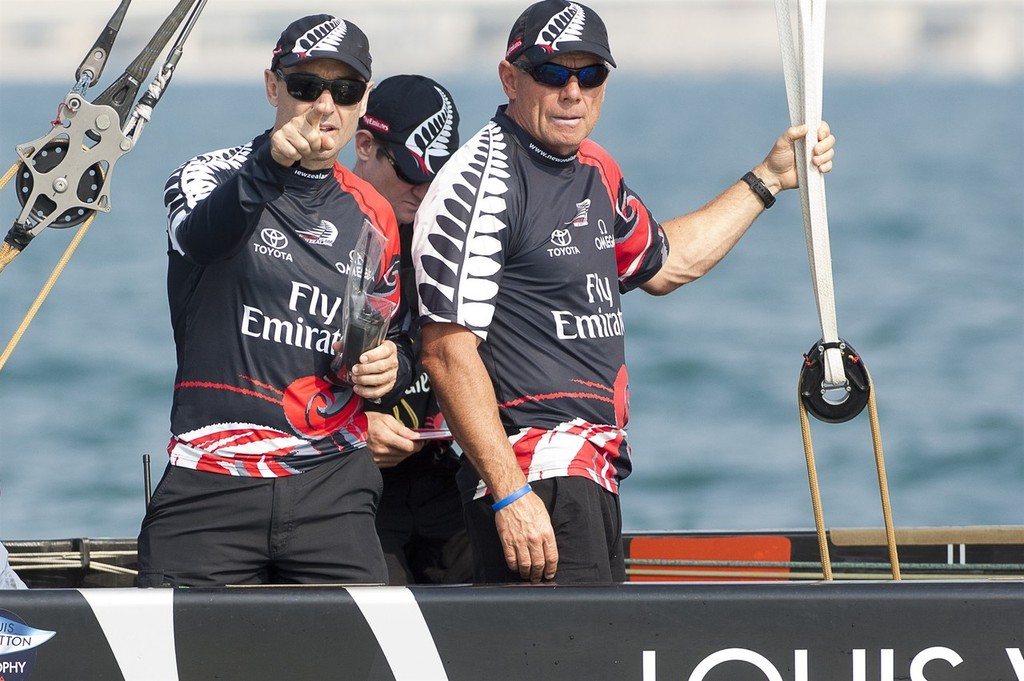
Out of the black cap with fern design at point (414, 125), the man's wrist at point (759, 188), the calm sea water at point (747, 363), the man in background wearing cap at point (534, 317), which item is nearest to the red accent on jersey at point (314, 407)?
the man in background wearing cap at point (534, 317)

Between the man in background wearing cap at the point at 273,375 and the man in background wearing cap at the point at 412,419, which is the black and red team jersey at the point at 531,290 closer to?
the man in background wearing cap at the point at 273,375

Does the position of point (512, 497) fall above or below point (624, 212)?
below

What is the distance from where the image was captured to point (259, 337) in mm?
3010

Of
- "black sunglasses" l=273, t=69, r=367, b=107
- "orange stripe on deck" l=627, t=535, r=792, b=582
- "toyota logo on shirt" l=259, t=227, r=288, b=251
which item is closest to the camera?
"black sunglasses" l=273, t=69, r=367, b=107

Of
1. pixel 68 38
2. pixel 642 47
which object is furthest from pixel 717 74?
pixel 68 38

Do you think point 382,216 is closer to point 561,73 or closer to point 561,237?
point 561,237

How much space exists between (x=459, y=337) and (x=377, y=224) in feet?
1.05

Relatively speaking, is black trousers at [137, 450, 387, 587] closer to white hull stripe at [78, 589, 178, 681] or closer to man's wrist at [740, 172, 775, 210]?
white hull stripe at [78, 589, 178, 681]

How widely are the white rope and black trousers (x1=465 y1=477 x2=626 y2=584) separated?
59 centimetres

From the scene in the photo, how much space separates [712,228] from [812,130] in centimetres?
52

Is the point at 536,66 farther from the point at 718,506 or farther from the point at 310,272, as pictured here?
the point at 718,506

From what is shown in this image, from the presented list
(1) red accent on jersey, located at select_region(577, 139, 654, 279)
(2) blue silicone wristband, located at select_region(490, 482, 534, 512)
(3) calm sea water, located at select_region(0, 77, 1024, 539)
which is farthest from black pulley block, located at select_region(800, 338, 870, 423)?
(3) calm sea water, located at select_region(0, 77, 1024, 539)

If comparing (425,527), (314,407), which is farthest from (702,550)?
(314,407)

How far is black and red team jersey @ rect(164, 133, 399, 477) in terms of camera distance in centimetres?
300
